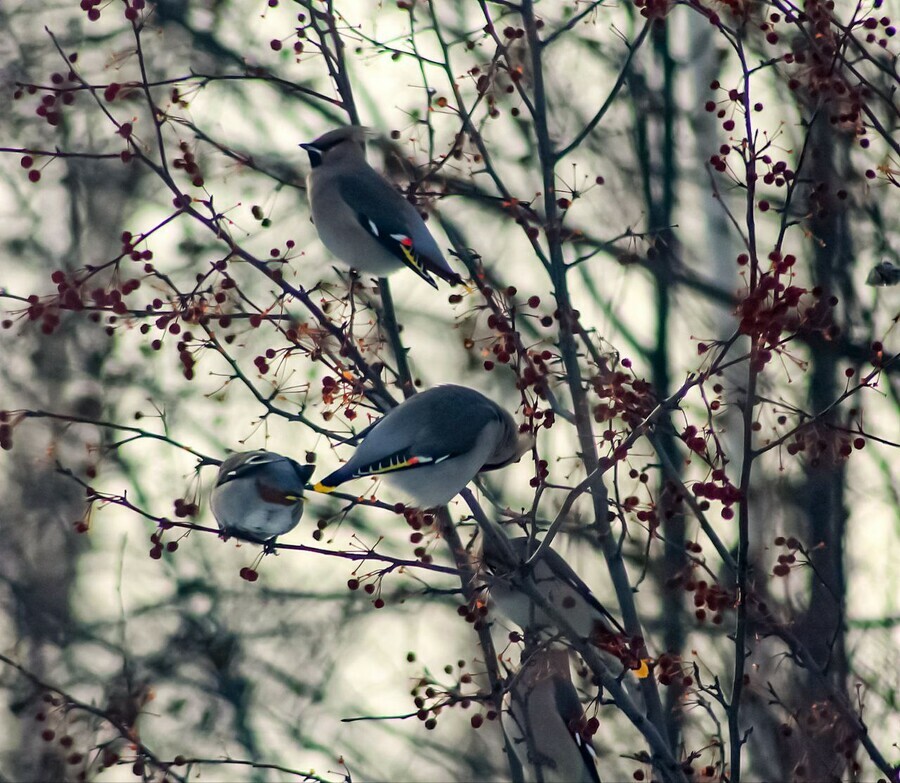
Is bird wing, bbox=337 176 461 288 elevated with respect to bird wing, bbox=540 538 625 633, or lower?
elevated

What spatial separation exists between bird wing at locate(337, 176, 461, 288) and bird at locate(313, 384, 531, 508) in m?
0.39

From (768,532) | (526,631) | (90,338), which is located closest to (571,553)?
(768,532)

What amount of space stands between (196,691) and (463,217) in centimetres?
269

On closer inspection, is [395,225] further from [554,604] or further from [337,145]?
[554,604]

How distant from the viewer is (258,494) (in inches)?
165

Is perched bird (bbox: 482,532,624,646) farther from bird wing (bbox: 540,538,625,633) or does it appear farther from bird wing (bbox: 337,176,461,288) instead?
bird wing (bbox: 337,176,461,288)

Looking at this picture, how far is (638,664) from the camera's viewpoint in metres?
3.28

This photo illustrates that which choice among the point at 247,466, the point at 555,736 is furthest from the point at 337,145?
the point at 555,736

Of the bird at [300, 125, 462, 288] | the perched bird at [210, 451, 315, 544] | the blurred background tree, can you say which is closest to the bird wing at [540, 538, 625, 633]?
the perched bird at [210, 451, 315, 544]

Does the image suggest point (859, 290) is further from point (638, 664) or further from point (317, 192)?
point (638, 664)

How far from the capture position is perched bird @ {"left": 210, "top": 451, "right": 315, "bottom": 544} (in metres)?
4.17

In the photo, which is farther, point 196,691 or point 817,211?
point 196,691

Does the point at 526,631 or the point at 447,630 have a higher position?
the point at 447,630

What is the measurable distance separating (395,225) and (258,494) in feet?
3.17
